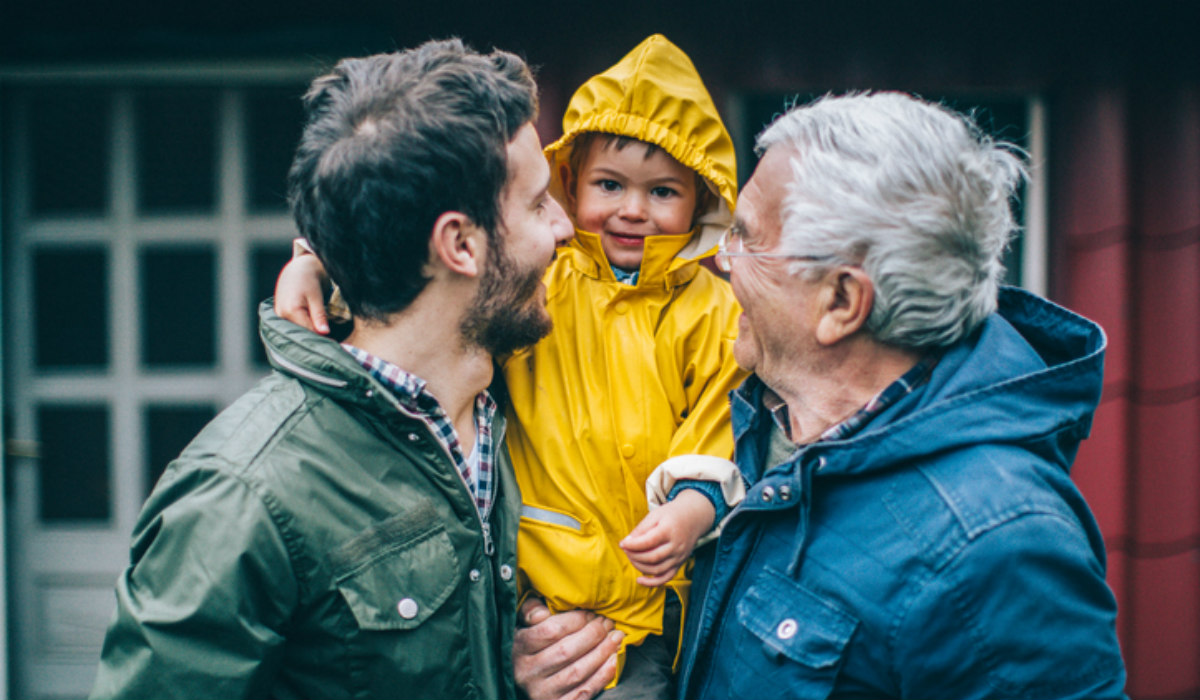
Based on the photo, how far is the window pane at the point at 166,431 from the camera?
12.4 feet

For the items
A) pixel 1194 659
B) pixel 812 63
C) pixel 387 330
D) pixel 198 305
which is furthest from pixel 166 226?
pixel 1194 659

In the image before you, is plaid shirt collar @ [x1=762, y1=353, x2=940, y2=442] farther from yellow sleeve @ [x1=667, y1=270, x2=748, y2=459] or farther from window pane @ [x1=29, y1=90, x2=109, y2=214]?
window pane @ [x1=29, y1=90, x2=109, y2=214]

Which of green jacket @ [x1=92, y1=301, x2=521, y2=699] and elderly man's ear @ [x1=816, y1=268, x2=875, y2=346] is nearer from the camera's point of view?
green jacket @ [x1=92, y1=301, x2=521, y2=699]

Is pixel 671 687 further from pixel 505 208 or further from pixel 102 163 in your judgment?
pixel 102 163

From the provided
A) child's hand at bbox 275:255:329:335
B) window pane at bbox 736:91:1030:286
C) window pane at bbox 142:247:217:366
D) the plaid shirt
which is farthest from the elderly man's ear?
window pane at bbox 142:247:217:366

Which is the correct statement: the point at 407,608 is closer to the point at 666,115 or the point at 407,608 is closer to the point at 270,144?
the point at 666,115

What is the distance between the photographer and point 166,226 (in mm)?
3600

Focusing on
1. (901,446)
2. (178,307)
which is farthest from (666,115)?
(178,307)

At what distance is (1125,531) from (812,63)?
210 centimetres

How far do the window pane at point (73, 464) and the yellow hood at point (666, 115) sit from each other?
317 centimetres

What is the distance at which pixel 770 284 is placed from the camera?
152 centimetres

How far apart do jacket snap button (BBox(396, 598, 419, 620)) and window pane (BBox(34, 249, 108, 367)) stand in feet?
10.6

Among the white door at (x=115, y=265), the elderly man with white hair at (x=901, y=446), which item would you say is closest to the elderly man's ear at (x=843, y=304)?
the elderly man with white hair at (x=901, y=446)

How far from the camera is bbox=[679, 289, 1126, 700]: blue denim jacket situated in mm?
1205
